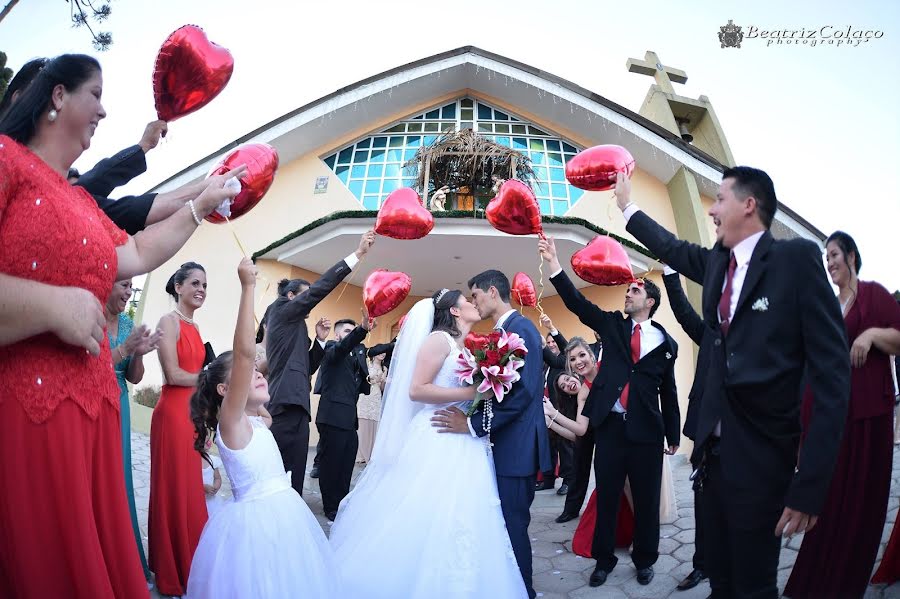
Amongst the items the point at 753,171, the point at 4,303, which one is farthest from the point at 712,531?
the point at 4,303

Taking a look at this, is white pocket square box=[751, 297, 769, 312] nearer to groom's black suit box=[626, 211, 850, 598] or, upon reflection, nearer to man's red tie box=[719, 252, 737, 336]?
groom's black suit box=[626, 211, 850, 598]

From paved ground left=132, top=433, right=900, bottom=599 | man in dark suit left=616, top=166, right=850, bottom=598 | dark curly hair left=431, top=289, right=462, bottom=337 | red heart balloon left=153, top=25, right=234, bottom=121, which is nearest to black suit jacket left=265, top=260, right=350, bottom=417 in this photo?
dark curly hair left=431, top=289, right=462, bottom=337

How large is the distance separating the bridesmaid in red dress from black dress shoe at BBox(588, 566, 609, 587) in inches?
113

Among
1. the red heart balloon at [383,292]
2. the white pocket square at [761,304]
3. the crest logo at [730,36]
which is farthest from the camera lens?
the crest logo at [730,36]

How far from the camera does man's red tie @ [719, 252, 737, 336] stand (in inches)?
95.8

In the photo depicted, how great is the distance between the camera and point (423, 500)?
3.63 meters

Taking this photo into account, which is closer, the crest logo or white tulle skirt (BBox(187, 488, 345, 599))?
white tulle skirt (BBox(187, 488, 345, 599))

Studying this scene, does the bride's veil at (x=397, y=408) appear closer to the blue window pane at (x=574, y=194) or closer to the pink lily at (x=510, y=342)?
the pink lily at (x=510, y=342)

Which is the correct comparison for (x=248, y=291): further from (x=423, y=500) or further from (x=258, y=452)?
(x=423, y=500)

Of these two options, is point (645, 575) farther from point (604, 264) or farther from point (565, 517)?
point (604, 264)

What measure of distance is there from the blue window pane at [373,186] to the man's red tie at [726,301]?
460 inches

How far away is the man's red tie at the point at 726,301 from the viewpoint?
2434 mm

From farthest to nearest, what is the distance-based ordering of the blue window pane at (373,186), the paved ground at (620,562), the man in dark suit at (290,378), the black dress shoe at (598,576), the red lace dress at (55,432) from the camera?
the blue window pane at (373,186), the man in dark suit at (290,378), the black dress shoe at (598,576), the paved ground at (620,562), the red lace dress at (55,432)

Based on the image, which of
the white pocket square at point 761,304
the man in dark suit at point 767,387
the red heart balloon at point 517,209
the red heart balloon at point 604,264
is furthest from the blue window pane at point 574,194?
the white pocket square at point 761,304
